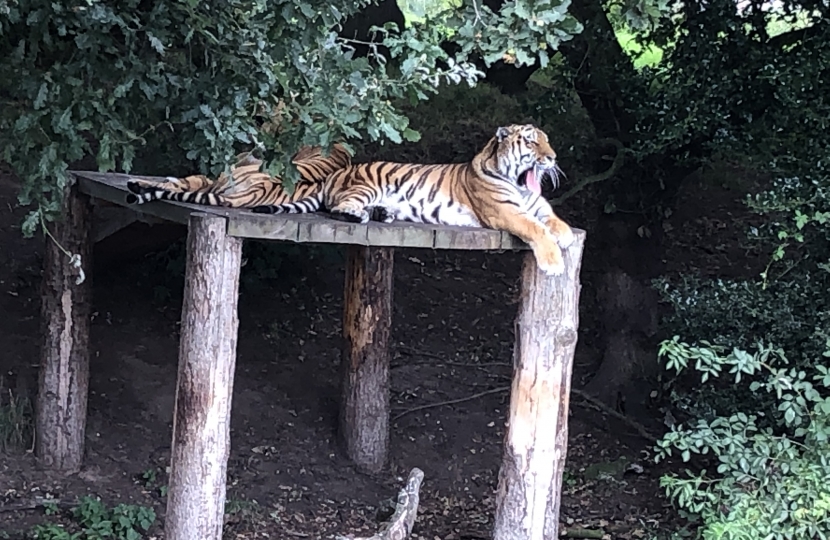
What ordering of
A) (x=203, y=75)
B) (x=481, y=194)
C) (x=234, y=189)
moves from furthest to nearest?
(x=481, y=194) < (x=234, y=189) < (x=203, y=75)

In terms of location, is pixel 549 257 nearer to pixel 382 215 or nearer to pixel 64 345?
pixel 382 215

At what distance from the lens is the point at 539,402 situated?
443 centimetres

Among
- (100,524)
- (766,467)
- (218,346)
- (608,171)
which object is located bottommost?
(100,524)

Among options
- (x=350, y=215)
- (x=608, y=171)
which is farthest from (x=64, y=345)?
(x=608, y=171)

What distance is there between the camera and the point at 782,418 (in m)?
4.75

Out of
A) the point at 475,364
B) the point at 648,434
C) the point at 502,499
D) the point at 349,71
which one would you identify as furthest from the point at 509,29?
the point at 475,364

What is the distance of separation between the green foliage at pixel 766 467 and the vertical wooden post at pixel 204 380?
189cm

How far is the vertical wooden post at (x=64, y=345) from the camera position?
548 centimetres

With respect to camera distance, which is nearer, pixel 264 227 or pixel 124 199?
pixel 264 227

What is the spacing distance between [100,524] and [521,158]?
271 cm

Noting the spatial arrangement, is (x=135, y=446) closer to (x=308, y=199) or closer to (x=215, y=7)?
(x=308, y=199)

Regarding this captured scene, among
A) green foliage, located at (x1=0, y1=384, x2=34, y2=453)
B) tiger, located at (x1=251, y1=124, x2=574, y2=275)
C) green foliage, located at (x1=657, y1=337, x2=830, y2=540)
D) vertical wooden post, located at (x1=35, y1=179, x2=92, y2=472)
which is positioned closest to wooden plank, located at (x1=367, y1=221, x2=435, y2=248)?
tiger, located at (x1=251, y1=124, x2=574, y2=275)

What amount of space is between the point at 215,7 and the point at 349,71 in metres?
0.43

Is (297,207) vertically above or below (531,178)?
below
